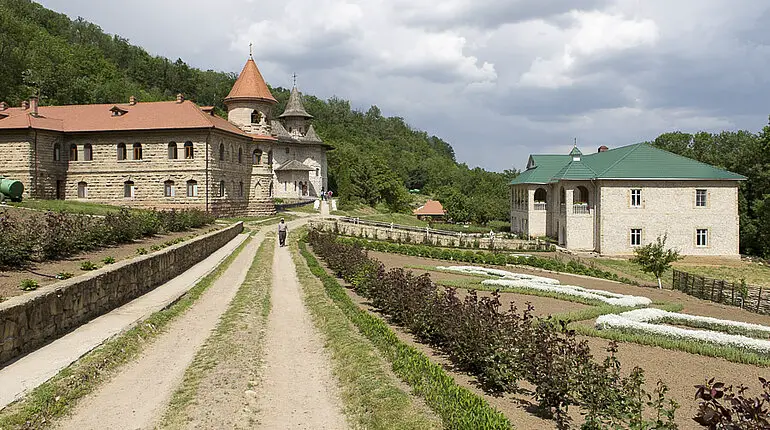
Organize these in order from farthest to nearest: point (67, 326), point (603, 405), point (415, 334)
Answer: point (415, 334) < point (67, 326) < point (603, 405)

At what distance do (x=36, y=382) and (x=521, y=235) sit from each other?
50.2 metres

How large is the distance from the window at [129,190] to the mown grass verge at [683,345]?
37.6 meters

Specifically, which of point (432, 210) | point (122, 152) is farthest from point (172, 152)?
point (432, 210)

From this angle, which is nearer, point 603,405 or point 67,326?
point 603,405

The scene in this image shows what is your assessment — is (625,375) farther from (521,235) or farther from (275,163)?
(275,163)

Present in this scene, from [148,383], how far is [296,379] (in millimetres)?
2175

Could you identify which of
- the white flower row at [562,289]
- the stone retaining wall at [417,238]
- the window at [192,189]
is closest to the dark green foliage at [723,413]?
the white flower row at [562,289]

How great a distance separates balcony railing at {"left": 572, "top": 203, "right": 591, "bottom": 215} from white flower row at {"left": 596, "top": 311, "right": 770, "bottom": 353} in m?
32.1

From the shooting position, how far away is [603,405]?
22.5ft

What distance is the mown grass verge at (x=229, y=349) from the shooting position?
25.8ft

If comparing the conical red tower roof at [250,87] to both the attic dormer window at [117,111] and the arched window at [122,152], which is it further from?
the arched window at [122,152]

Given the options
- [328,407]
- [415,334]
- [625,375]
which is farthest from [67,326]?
[625,375]

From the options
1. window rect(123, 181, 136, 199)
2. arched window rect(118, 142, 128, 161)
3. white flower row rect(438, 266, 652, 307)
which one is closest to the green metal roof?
white flower row rect(438, 266, 652, 307)

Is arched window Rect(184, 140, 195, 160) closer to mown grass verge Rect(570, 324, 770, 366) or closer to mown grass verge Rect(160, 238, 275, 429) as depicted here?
mown grass verge Rect(160, 238, 275, 429)
